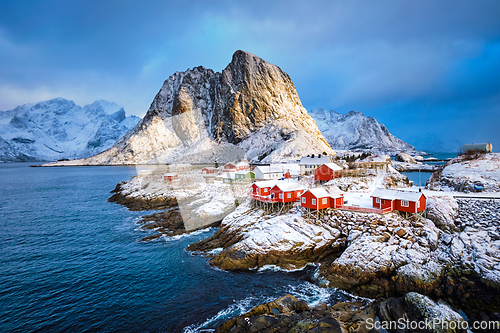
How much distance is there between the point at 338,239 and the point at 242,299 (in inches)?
532

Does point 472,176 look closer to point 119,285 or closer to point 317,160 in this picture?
point 317,160

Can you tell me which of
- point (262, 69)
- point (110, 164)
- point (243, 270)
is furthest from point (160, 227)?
point (110, 164)

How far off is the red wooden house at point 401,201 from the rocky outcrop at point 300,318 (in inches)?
581

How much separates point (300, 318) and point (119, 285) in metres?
17.0

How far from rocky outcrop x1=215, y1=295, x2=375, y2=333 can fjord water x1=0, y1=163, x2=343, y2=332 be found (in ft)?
6.31

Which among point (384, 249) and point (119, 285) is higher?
point (384, 249)

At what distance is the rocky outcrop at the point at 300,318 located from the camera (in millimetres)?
15070

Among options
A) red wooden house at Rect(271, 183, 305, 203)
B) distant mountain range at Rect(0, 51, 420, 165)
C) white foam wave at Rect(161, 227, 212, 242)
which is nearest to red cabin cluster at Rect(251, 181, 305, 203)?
red wooden house at Rect(271, 183, 305, 203)

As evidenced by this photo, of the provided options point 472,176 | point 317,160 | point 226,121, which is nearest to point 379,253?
point 472,176

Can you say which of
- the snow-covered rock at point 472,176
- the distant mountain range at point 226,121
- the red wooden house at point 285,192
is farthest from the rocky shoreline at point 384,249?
the distant mountain range at point 226,121

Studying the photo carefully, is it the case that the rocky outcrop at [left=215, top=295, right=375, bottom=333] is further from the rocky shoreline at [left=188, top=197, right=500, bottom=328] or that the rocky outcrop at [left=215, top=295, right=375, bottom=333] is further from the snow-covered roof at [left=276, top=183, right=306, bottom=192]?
the snow-covered roof at [left=276, top=183, right=306, bottom=192]

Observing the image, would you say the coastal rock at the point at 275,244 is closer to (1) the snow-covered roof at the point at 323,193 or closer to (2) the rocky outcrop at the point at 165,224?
(1) the snow-covered roof at the point at 323,193

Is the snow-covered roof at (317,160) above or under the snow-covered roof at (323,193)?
above

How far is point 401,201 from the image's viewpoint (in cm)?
2834
